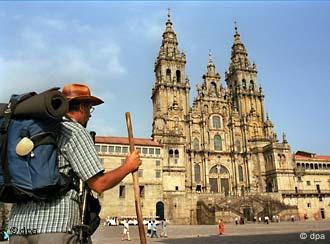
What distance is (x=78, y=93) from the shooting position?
3.22 m

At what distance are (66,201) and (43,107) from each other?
0.79 metres

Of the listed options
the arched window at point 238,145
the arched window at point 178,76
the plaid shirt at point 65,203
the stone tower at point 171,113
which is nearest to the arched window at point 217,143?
the arched window at point 238,145

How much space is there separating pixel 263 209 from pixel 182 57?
29367 millimetres

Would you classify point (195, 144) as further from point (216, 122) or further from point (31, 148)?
point (31, 148)

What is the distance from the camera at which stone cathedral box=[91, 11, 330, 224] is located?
47.5 meters

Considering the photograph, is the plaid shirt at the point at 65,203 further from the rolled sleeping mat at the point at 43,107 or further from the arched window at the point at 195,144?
the arched window at the point at 195,144

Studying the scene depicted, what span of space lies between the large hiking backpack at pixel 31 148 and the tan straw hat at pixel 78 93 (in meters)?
0.47

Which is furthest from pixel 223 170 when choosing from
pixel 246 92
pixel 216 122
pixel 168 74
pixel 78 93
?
pixel 78 93

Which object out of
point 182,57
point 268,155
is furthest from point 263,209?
point 182,57

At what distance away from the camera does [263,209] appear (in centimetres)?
4950

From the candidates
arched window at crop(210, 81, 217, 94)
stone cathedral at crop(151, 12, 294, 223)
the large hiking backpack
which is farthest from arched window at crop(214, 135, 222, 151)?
the large hiking backpack

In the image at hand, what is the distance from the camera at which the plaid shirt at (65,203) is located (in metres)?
2.73

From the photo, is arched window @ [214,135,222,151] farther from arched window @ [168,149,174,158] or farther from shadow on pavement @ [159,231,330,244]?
shadow on pavement @ [159,231,330,244]

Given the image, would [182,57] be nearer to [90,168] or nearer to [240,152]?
[240,152]
